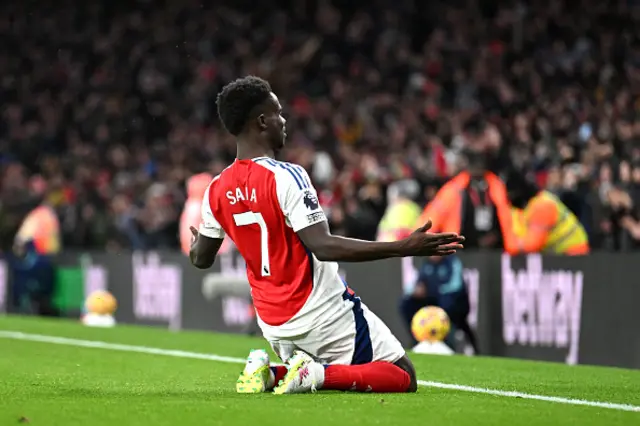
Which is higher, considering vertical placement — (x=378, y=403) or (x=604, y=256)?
(x=604, y=256)

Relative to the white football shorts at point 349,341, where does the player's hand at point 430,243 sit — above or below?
above

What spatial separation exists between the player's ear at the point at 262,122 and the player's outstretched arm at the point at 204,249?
0.74m

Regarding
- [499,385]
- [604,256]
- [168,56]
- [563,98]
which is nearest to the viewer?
[499,385]

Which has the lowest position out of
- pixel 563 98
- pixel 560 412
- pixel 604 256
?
pixel 560 412

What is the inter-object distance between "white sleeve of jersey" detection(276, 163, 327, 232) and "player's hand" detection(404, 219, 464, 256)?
2.09 feet

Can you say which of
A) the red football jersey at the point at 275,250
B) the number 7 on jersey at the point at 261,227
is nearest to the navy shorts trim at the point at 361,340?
the red football jersey at the point at 275,250

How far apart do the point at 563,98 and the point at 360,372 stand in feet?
35.6

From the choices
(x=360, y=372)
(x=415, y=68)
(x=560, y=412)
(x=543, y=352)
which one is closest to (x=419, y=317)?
(x=543, y=352)

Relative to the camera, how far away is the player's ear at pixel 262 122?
7.12 m

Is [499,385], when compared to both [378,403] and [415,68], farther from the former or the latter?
[415,68]

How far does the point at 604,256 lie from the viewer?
37.2ft

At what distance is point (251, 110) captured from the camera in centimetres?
710

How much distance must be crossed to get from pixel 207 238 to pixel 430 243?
163 centimetres

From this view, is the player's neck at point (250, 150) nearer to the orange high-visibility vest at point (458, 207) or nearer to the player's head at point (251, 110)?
the player's head at point (251, 110)
